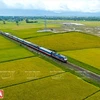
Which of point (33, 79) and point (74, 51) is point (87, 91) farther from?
point (74, 51)

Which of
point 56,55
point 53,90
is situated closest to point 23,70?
point 53,90

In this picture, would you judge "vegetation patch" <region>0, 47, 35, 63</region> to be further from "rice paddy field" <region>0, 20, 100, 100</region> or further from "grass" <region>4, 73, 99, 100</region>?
"grass" <region>4, 73, 99, 100</region>

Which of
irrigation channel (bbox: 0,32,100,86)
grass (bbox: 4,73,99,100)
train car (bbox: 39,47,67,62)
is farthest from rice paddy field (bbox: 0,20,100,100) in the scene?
train car (bbox: 39,47,67,62)

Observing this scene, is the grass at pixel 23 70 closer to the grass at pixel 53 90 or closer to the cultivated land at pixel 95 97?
the grass at pixel 53 90

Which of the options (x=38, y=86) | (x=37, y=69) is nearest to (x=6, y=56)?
(x=37, y=69)

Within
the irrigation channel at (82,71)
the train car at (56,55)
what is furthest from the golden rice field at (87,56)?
→ the train car at (56,55)

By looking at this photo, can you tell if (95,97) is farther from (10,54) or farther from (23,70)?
(10,54)
